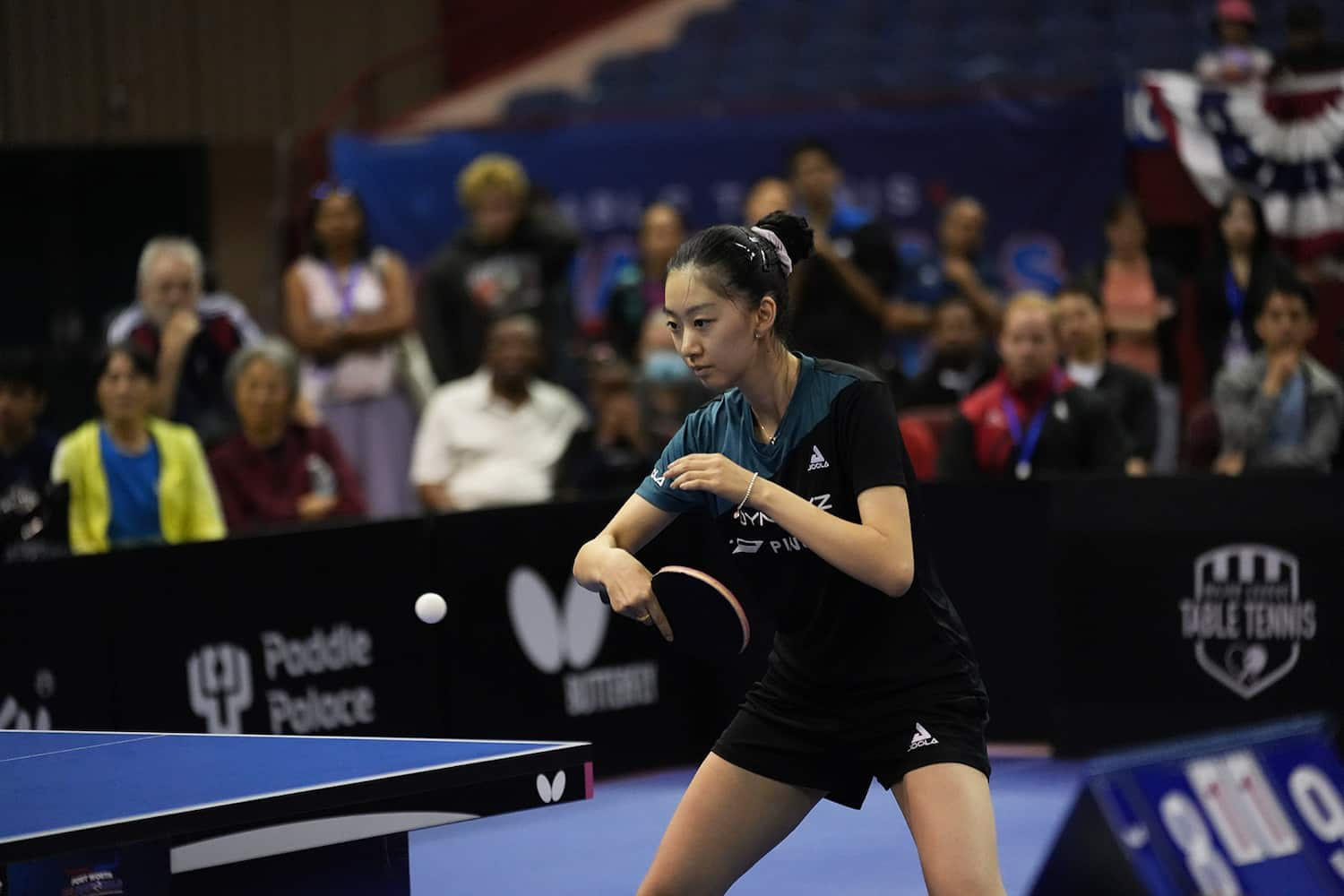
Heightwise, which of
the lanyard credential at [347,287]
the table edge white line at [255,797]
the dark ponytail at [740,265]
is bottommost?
the table edge white line at [255,797]

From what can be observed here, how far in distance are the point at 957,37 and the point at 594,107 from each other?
7.46ft

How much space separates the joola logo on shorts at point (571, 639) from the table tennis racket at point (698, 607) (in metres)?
3.29

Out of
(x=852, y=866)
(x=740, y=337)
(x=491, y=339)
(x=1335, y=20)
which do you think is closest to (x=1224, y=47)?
(x=1335, y=20)

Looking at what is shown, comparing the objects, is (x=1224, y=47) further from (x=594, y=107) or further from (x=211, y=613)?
(x=211, y=613)

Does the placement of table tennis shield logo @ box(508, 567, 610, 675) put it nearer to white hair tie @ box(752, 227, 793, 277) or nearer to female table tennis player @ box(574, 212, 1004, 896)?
female table tennis player @ box(574, 212, 1004, 896)

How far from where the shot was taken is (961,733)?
140 inches

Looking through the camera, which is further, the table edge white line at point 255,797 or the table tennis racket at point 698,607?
the table tennis racket at point 698,607

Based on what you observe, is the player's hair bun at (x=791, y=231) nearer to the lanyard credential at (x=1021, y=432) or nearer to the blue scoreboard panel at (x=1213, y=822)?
the blue scoreboard panel at (x=1213, y=822)

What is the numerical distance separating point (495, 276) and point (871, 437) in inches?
201

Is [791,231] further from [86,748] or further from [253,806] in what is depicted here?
[86,748]

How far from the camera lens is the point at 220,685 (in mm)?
6070

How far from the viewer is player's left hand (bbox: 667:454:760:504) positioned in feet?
11.1

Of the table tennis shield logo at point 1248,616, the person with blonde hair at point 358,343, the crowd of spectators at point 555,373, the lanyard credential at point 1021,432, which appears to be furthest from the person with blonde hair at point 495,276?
the table tennis shield logo at point 1248,616

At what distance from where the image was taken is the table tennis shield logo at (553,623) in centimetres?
687
